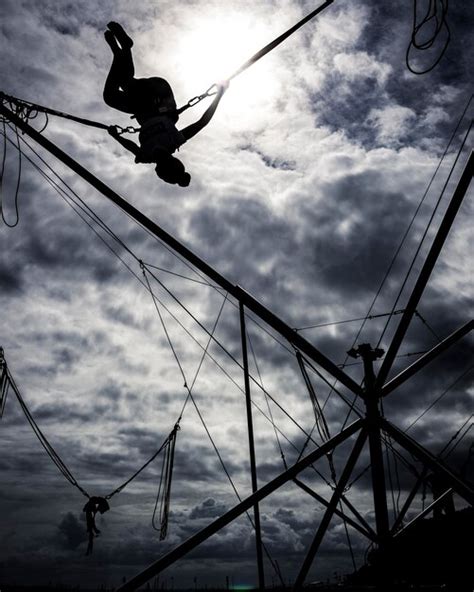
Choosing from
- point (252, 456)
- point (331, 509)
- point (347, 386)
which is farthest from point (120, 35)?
point (331, 509)

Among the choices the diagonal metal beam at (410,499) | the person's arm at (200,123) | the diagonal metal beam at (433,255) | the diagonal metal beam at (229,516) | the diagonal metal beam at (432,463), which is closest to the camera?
the diagonal metal beam at (229,516)

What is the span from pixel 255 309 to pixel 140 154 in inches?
107

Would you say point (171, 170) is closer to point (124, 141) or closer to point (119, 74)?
point (124, 141)

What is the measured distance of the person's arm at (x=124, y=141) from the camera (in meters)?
7.02

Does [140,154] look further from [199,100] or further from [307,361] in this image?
[307,361]

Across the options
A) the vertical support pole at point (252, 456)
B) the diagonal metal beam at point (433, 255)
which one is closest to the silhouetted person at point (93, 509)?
the vertical support pole at point (252, 456)

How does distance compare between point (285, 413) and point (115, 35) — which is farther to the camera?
point (285, 413)

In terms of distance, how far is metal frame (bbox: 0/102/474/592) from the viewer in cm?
563

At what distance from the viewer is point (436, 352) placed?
22.0ft

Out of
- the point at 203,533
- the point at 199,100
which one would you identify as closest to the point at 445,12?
the point at 199,100

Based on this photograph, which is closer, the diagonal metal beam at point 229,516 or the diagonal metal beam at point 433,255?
the diagonal metal beam at point 229,516

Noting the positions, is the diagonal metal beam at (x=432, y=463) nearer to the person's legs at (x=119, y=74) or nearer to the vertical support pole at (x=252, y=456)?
the vertical support pole at (x=252, y=456)

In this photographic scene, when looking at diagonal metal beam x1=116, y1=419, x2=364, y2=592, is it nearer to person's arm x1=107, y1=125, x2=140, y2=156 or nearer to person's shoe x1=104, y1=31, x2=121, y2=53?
person's arm x1=107, y1=125, x2=140, y2=156

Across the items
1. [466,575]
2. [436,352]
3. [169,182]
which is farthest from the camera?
[466,575]
